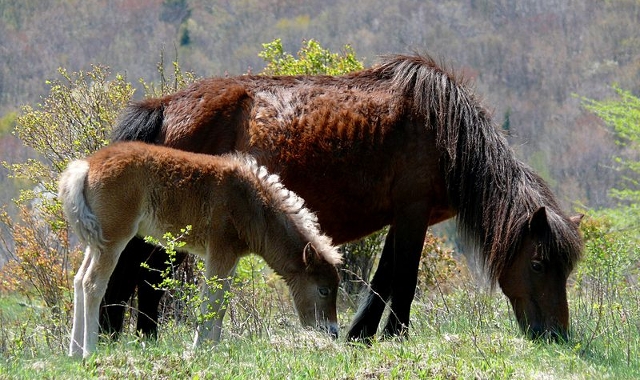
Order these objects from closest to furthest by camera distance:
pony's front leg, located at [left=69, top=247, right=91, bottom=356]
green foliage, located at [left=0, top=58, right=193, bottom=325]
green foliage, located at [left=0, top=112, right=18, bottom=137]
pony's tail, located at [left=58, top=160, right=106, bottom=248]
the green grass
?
the green grass < pony's front leg, located at [left=69, top=247, right=91, bottom=356] < pony's tail, located at [left=58, top=160, right=106, bottom=248] < green foliage, located at [left=0, top=58, right=193, bottom=325] < green foliage, located at [left=0, top=112, right=18, bottom=137]

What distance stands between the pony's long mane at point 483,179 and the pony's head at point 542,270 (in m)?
0.02

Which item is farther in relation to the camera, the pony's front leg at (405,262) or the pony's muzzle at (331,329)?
the pony's front leg at (405,262)

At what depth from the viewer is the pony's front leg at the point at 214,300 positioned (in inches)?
269

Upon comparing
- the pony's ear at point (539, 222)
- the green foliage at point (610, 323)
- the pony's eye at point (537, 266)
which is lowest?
the green foliage at point (610, 323)

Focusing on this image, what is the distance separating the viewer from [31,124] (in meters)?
12.1

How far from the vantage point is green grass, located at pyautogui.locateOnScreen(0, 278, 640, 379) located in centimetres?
591

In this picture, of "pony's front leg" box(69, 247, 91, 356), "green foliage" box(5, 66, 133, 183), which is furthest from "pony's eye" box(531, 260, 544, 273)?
"green foliage" box(5, 66, 133, 183)

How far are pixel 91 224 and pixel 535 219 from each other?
358 cm

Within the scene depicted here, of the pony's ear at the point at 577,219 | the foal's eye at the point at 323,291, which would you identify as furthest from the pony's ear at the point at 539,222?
the foal's eye at the point at 323,291

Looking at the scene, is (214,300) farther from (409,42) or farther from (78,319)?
(409,42)

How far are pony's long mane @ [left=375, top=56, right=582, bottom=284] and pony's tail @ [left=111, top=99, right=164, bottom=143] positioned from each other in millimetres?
2159

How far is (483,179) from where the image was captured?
808 centimetres

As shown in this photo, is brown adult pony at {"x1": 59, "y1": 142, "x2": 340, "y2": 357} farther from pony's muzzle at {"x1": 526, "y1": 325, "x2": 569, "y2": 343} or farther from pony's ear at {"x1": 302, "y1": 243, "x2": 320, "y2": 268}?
pony's muzzle at {"x1": 526, "y1": 325, "x2": 569, "y2": 343}

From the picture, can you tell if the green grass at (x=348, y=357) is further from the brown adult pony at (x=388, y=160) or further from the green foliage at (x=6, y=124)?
the green foliage at (x=6, y=124)
